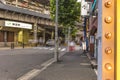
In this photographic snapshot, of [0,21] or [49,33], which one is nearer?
[0,21]

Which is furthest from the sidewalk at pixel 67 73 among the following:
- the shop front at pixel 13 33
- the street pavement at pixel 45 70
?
the shop front at pixel 13 33

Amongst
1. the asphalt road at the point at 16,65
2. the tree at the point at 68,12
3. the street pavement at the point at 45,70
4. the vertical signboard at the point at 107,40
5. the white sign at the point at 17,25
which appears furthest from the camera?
the white sign at the point at 17,25

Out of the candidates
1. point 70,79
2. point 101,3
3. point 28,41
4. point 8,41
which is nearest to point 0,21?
point 8,41

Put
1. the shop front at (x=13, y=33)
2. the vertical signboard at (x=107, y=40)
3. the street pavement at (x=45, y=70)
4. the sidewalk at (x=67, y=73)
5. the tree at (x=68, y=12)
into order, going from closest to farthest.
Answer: the vertical signboard at (x=107, y=40) → the sidewalk at (x=67, y=73) → the street pavement at (x=45, y=70) → the tree at (x=68, y=12) → the shop front at (x=13, y=33)

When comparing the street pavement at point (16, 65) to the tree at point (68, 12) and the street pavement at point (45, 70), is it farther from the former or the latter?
the tree at point (68, 12)

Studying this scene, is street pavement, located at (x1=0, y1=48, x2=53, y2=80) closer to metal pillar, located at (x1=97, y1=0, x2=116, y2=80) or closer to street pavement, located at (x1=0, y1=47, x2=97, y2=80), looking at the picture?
street pavement, located at (x1=0, y1=47, x2=97, y2=80)

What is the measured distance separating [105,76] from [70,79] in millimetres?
11027

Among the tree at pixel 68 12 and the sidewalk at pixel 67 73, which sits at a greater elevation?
the tree at pixel 68 12

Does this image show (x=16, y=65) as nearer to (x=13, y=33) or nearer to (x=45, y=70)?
(x=45, y=70)

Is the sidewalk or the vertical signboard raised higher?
the vertical signboard

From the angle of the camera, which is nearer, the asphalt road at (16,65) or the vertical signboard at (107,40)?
the vertical signboard at (107,40)

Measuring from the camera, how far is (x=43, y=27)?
93.1 meters

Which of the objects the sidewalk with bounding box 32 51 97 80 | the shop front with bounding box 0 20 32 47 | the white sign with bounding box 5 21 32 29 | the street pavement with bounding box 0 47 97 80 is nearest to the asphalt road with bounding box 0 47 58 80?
the street pavement with bounding box 0 47 97 80

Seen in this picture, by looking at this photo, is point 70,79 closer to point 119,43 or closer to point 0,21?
point 119,43
